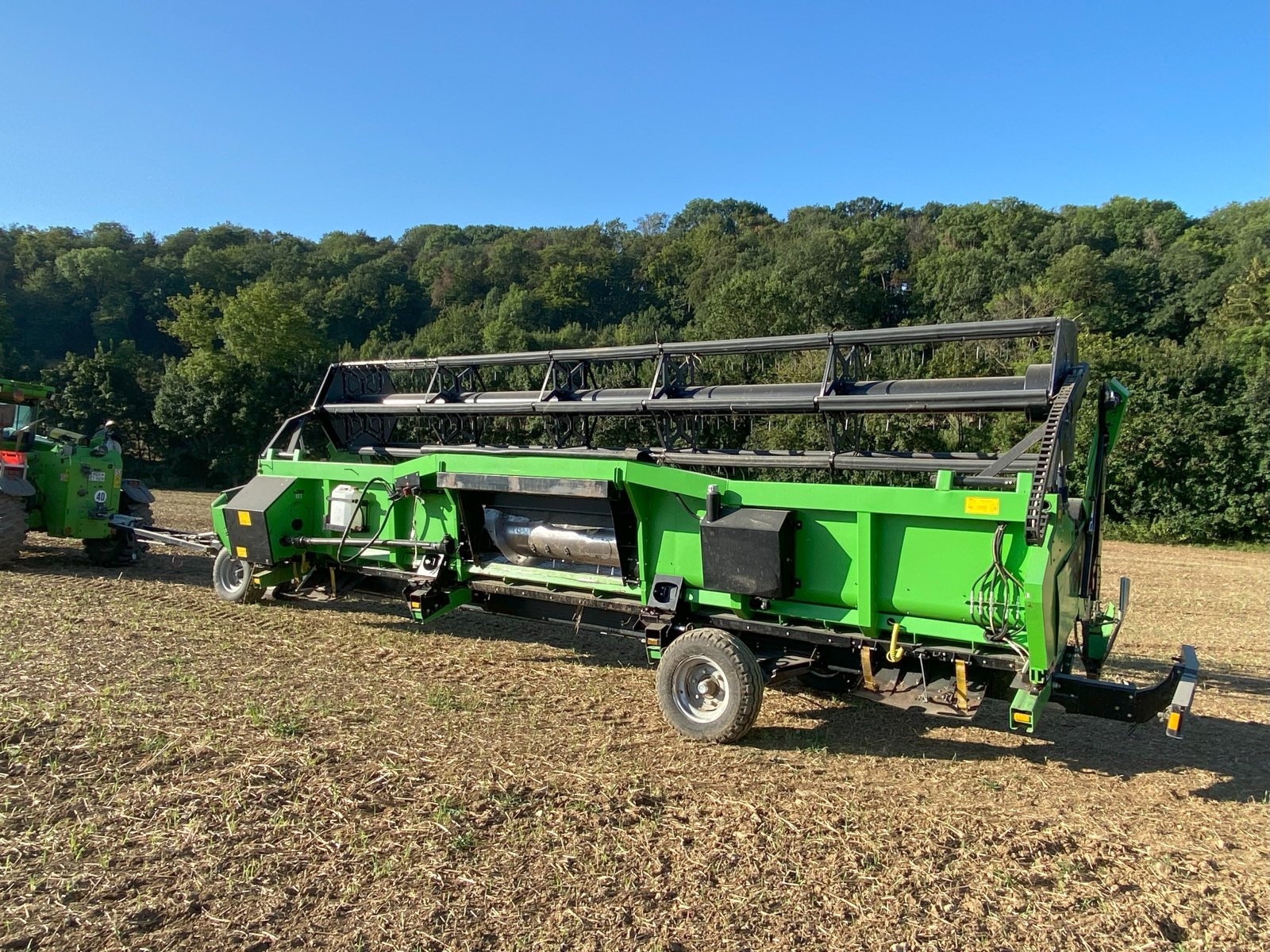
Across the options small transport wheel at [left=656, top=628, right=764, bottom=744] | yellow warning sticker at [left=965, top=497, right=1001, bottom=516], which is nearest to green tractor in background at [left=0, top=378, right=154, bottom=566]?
small transport wheel at [left=656, top=628, right=764, bottom=744]

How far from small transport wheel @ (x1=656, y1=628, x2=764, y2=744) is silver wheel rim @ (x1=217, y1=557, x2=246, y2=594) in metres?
5.45

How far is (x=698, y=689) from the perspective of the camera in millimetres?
5184

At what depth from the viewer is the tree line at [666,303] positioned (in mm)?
23328

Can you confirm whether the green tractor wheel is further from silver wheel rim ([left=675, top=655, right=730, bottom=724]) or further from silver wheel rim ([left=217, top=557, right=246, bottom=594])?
silver wheel rim ([left=675, top=655, right=730, bottom=724])

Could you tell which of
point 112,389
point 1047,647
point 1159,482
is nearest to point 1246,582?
point 1159,482

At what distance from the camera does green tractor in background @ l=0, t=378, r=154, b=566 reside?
9.66m

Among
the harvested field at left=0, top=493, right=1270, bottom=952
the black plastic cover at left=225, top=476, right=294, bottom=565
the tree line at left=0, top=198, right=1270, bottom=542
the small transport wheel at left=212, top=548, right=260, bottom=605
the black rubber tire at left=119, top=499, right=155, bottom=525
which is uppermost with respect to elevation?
the tree line at left=0, top=198, right=1270, bottom=542

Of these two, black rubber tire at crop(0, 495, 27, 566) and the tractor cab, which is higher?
the tractor cab

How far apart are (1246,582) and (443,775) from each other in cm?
1599

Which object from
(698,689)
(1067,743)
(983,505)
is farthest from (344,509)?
(1067,743)

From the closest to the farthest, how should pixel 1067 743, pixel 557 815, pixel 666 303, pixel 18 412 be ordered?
1. pixel 557 815
2. pixel 1067 743
3. pixel 18 412
4. pixel 666 303

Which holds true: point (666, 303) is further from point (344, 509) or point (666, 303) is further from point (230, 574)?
point (344, 509)

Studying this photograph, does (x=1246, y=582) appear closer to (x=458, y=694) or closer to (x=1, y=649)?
(x=458, y=694)

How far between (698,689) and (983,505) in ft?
6.85
